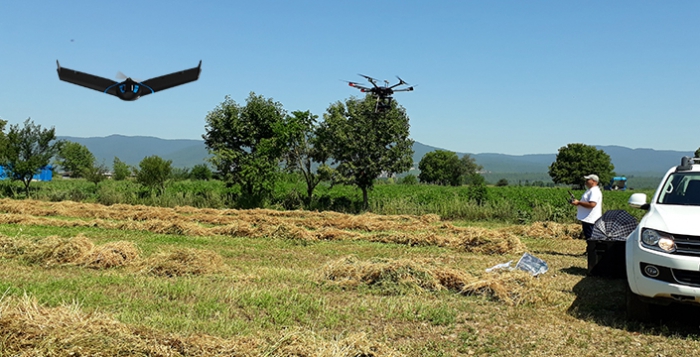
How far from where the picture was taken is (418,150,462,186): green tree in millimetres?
138625

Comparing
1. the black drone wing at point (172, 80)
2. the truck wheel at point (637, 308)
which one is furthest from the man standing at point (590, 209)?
the black drone wing at point (172, 80)

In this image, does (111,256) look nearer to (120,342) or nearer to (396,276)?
(396,276)

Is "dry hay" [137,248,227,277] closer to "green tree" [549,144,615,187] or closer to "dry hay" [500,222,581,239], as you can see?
"dry hay" [500,222,581,239]

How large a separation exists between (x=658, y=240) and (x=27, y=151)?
34.7 m

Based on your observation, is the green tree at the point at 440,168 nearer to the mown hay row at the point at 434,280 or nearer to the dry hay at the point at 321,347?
the mown hay row at the point at 434,280

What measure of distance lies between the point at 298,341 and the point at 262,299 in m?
2.28

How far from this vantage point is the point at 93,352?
4.29 meters

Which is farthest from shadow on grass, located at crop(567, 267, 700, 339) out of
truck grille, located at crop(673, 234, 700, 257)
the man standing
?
the man standing

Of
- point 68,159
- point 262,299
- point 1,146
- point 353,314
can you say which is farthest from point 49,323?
point 68,159

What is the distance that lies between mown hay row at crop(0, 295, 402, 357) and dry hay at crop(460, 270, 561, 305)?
2.99 meters

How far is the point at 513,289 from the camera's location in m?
7.57

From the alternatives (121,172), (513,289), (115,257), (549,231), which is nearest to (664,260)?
(513,289)

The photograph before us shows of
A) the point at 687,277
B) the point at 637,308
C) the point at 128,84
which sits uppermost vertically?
the point at 128,84

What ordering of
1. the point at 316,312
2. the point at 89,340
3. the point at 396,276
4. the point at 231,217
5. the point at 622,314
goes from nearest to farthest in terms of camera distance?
the point at 89,340 → the point at 316,312 → the point at 622,314 → the point at 396,276 → the point at 231,217
